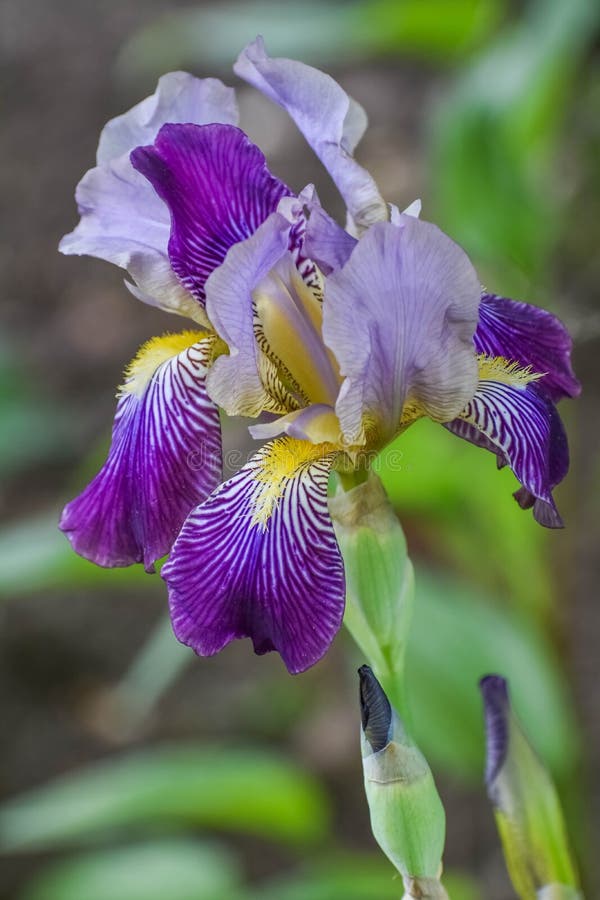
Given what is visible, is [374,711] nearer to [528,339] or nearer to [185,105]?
[528,339]

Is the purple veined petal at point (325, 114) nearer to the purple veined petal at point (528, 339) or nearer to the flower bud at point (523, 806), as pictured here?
the purple veined petal at point (528, 339)

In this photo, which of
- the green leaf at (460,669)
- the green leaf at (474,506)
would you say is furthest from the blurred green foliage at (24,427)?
the green leaf at (460,669)

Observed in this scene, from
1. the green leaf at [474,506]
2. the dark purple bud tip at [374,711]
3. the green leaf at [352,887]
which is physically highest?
the green leaf at [474,506]

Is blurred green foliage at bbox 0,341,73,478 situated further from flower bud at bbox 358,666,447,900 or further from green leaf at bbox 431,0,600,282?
flower bud at bbox 358,666,447,900

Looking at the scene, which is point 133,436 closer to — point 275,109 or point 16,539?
point 16,539

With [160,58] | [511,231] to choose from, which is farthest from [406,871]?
[160,58]

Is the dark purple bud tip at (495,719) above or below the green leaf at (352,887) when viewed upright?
below
